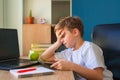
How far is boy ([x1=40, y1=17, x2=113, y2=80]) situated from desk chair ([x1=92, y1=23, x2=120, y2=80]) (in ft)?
0.29

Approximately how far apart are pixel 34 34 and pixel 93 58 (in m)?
1.91

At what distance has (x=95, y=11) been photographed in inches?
118

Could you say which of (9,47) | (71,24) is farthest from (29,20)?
(71,24)

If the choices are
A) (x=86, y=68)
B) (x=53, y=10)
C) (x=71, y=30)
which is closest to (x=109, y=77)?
(x=86, y=68)

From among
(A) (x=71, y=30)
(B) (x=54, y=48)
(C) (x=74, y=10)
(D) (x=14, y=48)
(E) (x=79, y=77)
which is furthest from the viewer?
(C) (x=74, y=10)

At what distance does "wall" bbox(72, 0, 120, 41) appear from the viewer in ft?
9.53

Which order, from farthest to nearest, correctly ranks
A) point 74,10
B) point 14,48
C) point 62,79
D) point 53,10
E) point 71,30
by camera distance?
point 53,10, point 74,10, point 14,48, point 71,30, point 62,79

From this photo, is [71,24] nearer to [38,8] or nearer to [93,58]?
[93,58]

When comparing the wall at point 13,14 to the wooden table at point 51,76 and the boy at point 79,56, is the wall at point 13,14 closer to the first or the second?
the boy at point 79,56

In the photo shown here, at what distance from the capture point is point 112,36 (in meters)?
1.47

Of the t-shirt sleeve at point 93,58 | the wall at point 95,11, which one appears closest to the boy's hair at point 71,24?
the t-shirt sleeve at point 93,58

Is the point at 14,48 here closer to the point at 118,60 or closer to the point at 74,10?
the point at 118,60

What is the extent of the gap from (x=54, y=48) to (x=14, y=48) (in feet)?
0.94

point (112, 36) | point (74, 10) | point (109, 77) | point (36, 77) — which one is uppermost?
point (74, 10)
